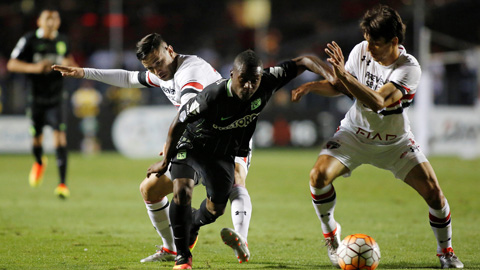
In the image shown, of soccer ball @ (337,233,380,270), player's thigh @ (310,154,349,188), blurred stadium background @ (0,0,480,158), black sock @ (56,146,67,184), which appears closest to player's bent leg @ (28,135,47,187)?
black sock @ (56,146,67,184)

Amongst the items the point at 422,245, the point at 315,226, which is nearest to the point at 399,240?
the point at 422,245

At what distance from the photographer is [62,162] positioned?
10.9 m

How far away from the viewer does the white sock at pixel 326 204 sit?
19.7ft

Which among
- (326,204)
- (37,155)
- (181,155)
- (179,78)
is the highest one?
(179,78)

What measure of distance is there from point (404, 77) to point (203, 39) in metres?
25.0

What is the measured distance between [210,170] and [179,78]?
2.97 feet

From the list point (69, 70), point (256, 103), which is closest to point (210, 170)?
point (256, 103)

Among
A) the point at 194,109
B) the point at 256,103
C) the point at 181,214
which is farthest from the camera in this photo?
the point at 256,103

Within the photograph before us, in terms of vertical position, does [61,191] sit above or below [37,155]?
below

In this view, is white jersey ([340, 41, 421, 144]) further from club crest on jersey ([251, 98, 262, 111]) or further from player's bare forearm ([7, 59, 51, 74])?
player's bare forearm ([7, 59, 51, 74])

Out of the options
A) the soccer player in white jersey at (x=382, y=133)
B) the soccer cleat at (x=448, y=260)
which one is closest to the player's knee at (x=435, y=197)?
the soccer player in white jersey at (x=382, y=133)

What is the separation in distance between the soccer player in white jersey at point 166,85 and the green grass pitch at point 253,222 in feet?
1.23

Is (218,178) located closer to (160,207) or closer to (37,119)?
(160,207)

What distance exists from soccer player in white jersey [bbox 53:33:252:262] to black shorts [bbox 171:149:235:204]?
0.67 ft
